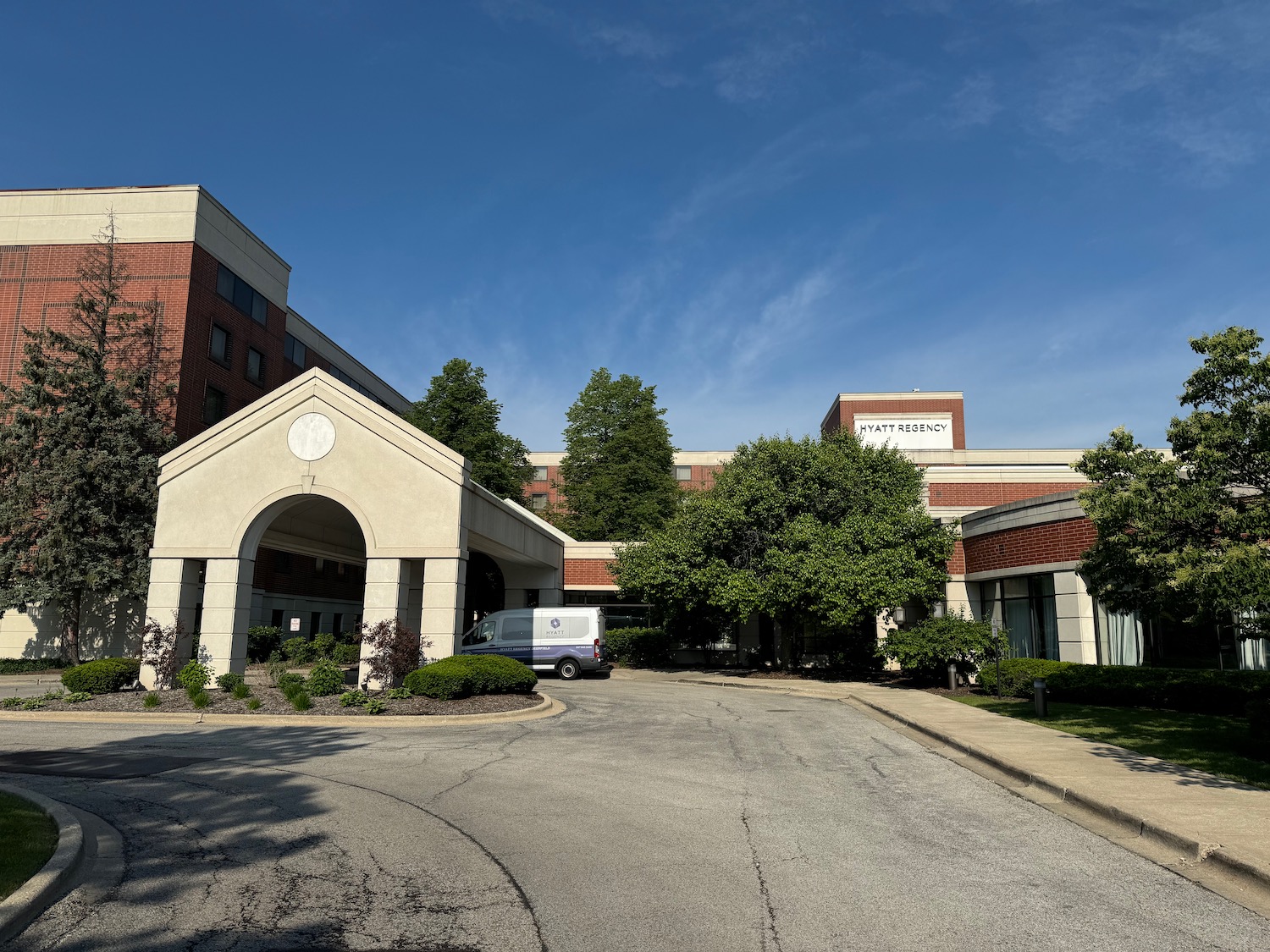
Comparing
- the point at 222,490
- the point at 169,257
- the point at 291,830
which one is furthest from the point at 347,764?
the point at 169,257

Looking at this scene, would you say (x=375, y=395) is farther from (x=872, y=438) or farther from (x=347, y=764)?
(x=347, y=764)

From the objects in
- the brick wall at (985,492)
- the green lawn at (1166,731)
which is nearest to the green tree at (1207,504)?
the green lawn at (1166,731)

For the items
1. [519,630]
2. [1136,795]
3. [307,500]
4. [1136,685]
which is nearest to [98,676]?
[307,500]

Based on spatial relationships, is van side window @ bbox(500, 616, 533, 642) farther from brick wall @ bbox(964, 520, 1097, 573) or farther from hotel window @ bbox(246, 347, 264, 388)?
hotel window @ bbox(246, 347, 264, 388)

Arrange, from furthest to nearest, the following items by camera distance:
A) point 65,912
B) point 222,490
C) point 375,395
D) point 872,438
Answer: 1. point 872,438
2. point 375,395
3. point 222,490
4. point 65,912

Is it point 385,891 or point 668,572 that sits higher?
point 668,572

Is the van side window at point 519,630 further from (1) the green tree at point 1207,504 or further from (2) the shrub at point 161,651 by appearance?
(1) the green tree at point 1207,504

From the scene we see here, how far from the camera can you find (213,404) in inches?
1492

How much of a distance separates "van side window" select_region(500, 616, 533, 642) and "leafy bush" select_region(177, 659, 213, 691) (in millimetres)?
9798

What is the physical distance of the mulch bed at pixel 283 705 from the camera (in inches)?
691

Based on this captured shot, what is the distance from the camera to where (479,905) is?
6000mm

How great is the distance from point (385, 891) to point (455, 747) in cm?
750

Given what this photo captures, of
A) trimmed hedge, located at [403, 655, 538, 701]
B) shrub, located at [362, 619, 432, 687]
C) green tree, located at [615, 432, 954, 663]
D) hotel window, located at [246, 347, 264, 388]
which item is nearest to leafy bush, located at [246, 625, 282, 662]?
hotel window, located at [246, 347, 264, 388]

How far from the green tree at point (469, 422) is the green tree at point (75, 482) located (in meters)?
16.8
